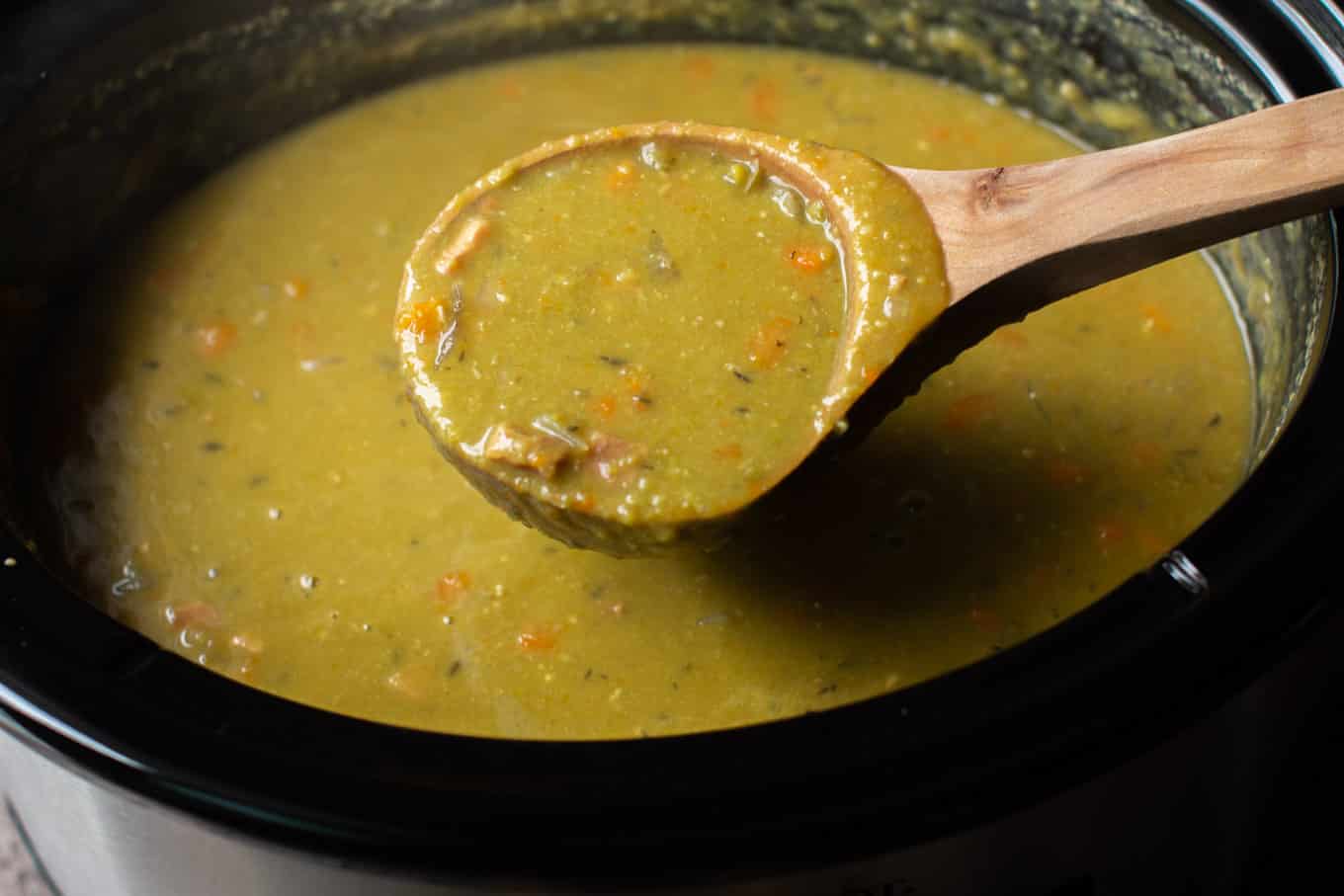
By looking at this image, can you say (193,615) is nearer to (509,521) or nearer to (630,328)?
(509,521)

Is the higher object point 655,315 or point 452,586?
point 655,315

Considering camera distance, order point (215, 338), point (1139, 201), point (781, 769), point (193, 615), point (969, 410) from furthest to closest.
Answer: point (215, 338) → point (969, 410) → point (193, 615) → point (1139, 201) → point (781, 769)

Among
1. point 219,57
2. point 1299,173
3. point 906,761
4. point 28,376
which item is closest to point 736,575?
point 906,761

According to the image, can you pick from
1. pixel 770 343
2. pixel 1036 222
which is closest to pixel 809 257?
pixel 770 343

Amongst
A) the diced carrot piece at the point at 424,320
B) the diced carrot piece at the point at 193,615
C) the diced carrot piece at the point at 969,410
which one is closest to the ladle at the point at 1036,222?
the diced carrot piece at the point at 424,320

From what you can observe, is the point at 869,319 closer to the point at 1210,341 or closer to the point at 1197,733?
the point at 1197,733

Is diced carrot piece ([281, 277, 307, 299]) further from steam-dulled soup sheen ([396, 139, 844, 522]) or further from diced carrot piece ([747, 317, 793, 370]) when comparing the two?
diced carrot piece ([747, 317, 793, 370])
